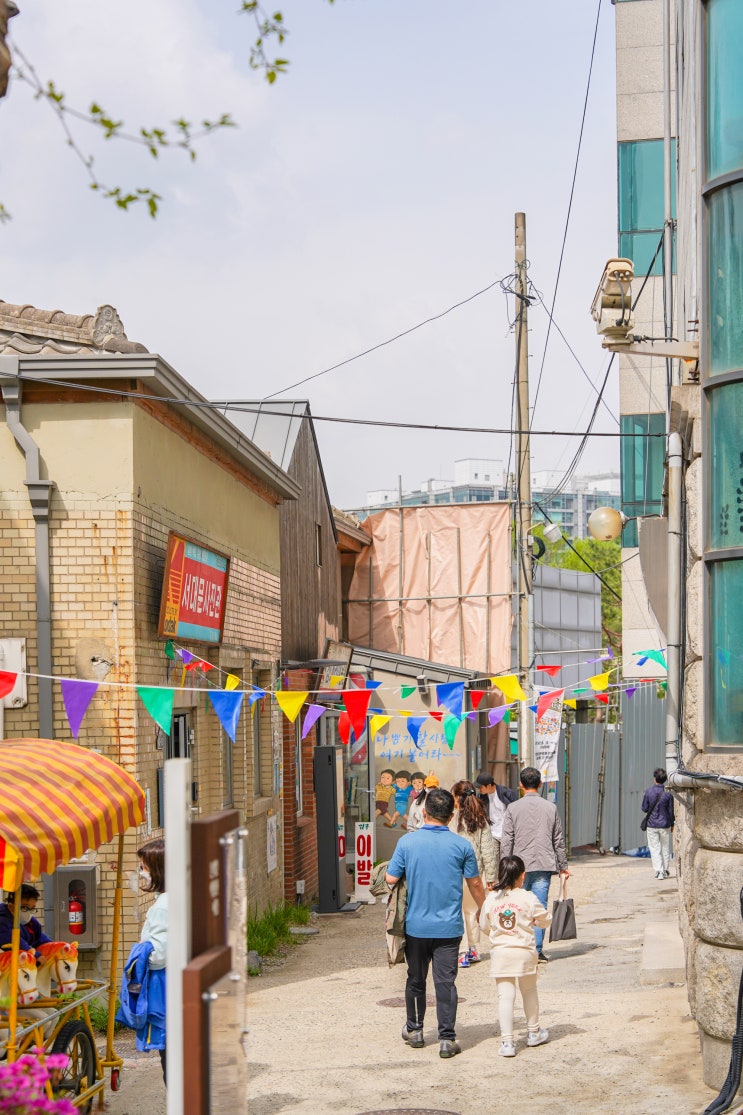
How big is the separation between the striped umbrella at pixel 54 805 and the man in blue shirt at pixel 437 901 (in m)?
2.20

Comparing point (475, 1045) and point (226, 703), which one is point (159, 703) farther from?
point (475, 1045)

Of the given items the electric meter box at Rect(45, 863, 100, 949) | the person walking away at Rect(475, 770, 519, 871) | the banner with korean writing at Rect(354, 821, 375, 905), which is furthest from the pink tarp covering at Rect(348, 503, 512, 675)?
the electric meter box at Rect(45, 863, 100, 949)

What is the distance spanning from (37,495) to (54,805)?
413 cm

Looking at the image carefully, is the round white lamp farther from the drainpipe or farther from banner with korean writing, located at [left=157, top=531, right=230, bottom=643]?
the drainpipe

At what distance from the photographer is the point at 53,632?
1061 centimetres

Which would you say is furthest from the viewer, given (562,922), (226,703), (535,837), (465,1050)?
(562,922)

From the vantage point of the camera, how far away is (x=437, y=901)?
9.00m

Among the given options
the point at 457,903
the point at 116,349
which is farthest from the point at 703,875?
the point at 116,349

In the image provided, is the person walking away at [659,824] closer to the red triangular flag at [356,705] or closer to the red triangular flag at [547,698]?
the red triangular flag at [547,698]

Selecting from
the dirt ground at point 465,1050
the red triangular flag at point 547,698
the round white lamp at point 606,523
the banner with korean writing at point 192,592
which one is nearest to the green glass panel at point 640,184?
the red triangular flag at point 547,698

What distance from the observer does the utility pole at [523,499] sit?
1980cm

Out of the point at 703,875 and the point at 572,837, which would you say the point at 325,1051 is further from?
the point at 572,837

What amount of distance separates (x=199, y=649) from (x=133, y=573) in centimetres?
→ 264

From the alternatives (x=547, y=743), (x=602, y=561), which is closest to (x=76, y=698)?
(x=547, y=743)
